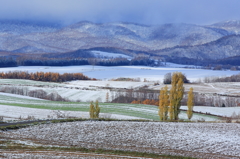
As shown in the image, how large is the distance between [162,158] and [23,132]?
14767mm

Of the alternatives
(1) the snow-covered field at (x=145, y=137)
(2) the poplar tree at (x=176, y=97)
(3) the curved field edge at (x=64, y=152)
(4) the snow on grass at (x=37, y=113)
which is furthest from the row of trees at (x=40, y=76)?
(3) the curved field edge at (x=64, y=152)

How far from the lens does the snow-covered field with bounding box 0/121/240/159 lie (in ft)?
92.6

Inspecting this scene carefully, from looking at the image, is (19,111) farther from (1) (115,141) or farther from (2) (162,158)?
(2) (162,158)

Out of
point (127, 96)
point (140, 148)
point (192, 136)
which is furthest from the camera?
point (127, 96)

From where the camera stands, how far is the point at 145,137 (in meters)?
32.2

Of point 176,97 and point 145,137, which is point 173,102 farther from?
point 145,137

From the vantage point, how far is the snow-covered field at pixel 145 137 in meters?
28.2

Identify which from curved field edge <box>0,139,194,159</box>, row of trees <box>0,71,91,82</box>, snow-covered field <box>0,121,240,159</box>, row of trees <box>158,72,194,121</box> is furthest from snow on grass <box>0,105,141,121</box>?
row of trees <box>0,71,91,82</box>

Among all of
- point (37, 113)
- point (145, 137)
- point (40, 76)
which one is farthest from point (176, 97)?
point (40, 76)

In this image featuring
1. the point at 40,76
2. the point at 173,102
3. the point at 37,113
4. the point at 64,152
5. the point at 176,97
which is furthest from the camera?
the point at 40,76

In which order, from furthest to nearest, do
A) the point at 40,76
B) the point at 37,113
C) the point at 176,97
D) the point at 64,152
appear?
the point at 40,76 → the point at 37,113 → the point at 176,97 → the point at 64,152

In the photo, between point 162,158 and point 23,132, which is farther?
point 23,132

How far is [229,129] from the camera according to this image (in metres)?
36.8

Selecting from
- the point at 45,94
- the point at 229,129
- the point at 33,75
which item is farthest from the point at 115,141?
the point at 33,75
